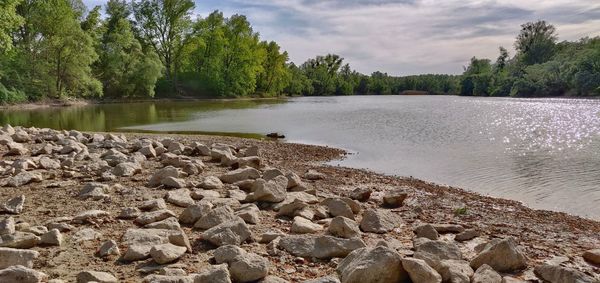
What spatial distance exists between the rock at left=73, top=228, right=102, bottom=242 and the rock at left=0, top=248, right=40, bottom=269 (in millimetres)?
733

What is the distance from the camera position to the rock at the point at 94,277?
388cm

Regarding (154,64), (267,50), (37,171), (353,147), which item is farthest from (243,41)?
(37,171)

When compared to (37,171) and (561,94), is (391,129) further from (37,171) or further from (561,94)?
(561,94)

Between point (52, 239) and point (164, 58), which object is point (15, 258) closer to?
point (52, 239)

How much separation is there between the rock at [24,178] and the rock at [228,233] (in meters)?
4.27

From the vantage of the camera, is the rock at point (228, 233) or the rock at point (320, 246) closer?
the rock at point (320, 246)

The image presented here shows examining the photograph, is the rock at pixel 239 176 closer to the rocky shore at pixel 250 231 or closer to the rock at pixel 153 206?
the rocky shore at pixel 250 231

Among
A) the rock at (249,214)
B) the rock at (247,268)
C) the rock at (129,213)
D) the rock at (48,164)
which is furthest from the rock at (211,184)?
the rock at (247,268)

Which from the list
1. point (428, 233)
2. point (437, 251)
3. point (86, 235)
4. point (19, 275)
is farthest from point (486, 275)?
point (86, 235)

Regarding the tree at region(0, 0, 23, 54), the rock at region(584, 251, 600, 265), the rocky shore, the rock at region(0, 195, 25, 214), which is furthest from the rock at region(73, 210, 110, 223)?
the tree at region(0, 0, 23, 54)

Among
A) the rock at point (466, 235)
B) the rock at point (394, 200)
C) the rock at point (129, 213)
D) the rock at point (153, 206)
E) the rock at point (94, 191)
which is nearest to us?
the rock at point (129, 213)

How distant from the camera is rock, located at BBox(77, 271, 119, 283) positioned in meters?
3.88

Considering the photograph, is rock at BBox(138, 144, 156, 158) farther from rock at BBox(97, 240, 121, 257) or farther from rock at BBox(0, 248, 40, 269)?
rock at BBox(0, 248, 40, 269)

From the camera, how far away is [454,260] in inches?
183
